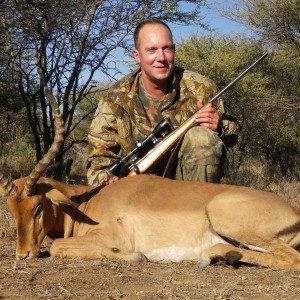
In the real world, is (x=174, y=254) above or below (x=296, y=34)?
below

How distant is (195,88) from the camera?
5969 mm

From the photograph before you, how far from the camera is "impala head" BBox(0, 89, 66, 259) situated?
14.4ft

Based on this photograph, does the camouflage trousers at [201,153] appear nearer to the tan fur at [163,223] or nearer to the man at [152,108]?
the man at [152,108]

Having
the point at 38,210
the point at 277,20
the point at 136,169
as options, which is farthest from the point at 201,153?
the point at 277,20

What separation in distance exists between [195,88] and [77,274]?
2700 mm

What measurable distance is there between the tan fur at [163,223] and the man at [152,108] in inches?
28.2

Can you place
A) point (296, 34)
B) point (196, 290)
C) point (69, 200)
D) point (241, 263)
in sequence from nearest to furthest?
point (196, 290) → point (241, 263) → point (69, 200) → point (296, 34)

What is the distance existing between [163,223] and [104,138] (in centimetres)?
149

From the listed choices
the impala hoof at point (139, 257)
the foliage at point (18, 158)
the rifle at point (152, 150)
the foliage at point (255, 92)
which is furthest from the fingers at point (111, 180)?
the foliage at point (255, 92)

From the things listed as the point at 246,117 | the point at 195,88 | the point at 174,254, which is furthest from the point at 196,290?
the point at 246,117

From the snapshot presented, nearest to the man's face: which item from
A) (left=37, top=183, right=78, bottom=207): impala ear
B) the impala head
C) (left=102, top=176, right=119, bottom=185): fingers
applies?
(left=102, top=176, right=119, bottom=185): fingers

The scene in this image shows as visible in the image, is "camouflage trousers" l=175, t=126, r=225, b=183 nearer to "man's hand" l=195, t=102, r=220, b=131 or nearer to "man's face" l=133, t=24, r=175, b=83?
"man's hand" l=195, t=102, r=220, b=131

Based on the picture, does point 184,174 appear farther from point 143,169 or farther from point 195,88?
point 195,88

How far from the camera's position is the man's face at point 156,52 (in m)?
5.71
